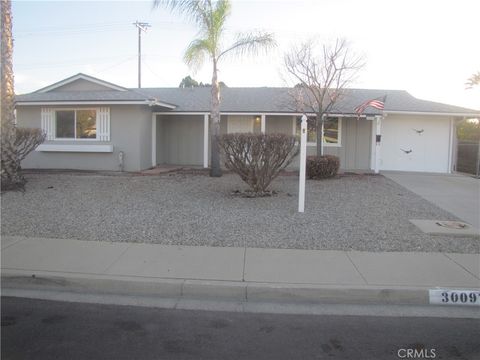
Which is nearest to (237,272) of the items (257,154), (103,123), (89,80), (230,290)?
(230,290)

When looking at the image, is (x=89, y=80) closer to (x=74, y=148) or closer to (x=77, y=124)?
(x=77, y=124)

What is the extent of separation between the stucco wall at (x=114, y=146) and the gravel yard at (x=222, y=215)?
3.46 metres

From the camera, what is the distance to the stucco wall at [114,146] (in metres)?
16.9

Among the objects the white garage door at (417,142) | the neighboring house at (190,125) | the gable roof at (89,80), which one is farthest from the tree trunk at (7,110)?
the white garage door at (417,142)

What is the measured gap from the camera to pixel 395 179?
52.3 ft

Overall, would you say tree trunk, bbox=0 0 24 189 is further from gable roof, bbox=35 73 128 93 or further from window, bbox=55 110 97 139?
gable roof, bbox=35 73 128 93

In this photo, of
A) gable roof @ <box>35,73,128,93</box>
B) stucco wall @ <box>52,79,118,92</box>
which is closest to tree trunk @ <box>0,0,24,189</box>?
gable roof @ <box>35,73,128,93</box>

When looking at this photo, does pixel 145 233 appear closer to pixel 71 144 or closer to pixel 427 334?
pixel 427 334

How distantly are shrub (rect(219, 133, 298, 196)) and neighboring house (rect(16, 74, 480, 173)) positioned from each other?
6.58 meters

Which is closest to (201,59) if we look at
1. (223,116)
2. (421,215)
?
(223,116)

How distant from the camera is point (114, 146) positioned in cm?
1700

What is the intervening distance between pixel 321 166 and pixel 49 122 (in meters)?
10.6

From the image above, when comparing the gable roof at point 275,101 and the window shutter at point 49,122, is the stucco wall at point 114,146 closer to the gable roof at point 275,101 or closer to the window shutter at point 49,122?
the window shutter at point 49,122

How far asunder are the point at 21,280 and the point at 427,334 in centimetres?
487
